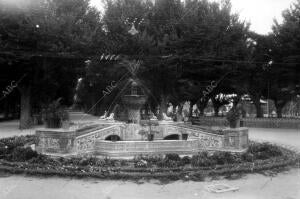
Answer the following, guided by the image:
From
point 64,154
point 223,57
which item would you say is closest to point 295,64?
point 223,57

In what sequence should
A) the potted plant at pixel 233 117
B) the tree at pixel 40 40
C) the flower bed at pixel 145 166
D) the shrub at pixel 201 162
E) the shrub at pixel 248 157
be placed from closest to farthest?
the flower bed at pixel 145 166, the shrub at pixel 201 162, the shrub at pixel 248 157, the potted plant at pixel 233 117, the tree at pixel 40 40

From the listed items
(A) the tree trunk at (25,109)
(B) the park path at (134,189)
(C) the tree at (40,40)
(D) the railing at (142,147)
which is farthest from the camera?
(A) the tree trunk at (25,109)

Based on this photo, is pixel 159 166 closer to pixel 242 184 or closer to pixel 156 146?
pixel 242 184

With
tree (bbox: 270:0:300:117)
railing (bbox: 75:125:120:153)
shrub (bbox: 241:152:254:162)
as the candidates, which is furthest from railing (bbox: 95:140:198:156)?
tree (bbox: 270:0:300:117)

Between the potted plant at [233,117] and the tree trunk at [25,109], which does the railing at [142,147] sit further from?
the tree trunk at [25,109]

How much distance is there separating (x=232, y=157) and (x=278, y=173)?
1.64 meters

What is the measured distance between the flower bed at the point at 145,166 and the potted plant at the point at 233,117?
292cm

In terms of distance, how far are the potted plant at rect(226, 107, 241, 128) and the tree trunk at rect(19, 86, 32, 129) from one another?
22038 millimetres

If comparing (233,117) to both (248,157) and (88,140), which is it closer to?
(248,157)

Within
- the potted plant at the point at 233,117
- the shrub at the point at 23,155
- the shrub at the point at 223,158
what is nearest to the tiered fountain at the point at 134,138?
the potted plant at the point at 233,117

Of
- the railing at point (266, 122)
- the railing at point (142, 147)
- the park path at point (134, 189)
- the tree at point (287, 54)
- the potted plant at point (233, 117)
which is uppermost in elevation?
the tree at point (287, 54)

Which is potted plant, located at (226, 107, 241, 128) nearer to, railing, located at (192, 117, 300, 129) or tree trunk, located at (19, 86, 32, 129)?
railing, located at (192, 117, 300, 129)

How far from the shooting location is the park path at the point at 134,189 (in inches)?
403

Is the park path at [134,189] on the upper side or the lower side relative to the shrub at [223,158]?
lower
